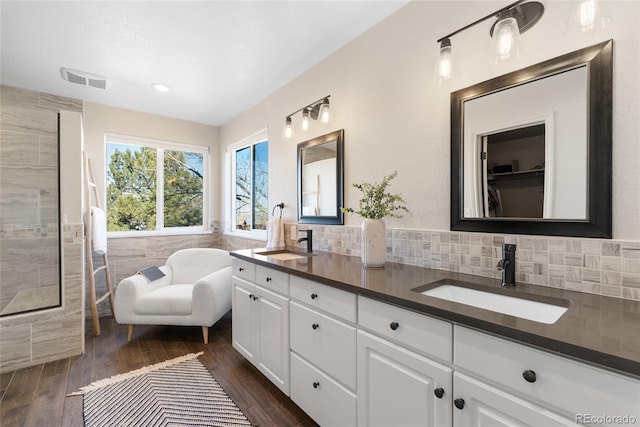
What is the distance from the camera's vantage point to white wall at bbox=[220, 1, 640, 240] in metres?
1.01

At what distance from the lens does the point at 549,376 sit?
707 mm

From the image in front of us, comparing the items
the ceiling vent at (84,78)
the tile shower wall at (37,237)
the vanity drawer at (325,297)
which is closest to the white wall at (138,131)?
the ceiling vent at (84,78)

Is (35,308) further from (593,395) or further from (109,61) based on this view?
(593,395)

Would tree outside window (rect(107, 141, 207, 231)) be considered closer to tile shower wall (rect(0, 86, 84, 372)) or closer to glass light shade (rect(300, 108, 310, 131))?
tile shower wall (rect(0, 86, 84, 372))

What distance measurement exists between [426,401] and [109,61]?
3152mm

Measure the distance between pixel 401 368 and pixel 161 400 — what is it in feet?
5.33

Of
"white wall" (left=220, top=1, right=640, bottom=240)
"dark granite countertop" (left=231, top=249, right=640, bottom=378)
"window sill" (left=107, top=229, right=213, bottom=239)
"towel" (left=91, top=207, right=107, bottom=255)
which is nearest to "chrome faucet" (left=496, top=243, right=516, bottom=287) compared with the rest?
"dark granite countertop" (left=231, top=249, right=640, bottom=378)

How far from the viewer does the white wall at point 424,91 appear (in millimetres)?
1007

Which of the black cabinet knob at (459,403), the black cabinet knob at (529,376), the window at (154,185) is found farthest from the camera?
the window at (154,185)

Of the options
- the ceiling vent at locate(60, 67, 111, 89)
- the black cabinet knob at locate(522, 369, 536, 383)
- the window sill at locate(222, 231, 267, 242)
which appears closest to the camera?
the black cabinet knob at locate(522, 369, 536, 383)

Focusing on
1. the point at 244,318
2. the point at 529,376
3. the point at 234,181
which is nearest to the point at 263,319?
the point at 244,318

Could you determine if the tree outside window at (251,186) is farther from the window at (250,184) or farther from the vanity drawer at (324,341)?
the vanity drawer at (324,341)

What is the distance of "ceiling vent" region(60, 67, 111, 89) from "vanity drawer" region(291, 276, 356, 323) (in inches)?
105

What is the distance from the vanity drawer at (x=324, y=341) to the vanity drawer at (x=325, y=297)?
0.13ft
